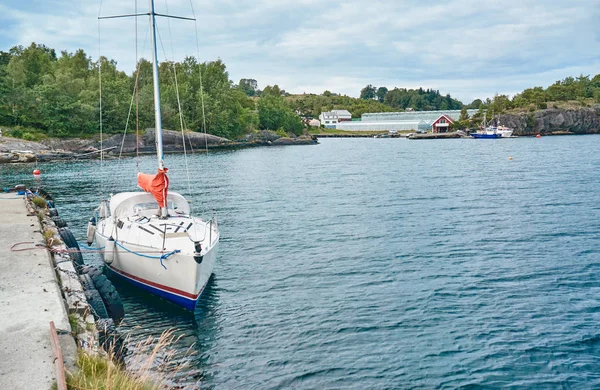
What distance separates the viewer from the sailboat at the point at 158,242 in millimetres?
16797

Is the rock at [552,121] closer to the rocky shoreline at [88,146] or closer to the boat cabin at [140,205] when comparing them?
the rocky shoreline at [88,146]

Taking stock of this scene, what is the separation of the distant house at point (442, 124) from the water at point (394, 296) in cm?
14699

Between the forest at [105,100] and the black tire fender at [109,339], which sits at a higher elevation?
the forest at [105,100]

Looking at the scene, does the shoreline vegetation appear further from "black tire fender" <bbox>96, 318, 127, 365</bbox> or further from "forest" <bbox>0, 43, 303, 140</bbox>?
"black tire fender" <bbox>96, 318, 127, 365</bbox>

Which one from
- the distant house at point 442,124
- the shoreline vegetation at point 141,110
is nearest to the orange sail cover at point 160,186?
the shoreline vegetation at point 141,110

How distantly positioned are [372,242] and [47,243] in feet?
50.8

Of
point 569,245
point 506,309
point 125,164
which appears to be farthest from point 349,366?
point 125,164

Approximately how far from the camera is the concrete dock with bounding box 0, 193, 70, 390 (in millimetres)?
8656

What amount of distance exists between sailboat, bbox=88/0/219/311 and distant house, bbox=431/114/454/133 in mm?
170311

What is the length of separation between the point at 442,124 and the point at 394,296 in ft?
570

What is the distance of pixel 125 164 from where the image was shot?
74.0m

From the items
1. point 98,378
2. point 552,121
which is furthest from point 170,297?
point 552,121

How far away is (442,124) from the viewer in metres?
182

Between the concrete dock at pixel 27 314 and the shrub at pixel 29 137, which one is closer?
the concrete dock at pixel 27 314
